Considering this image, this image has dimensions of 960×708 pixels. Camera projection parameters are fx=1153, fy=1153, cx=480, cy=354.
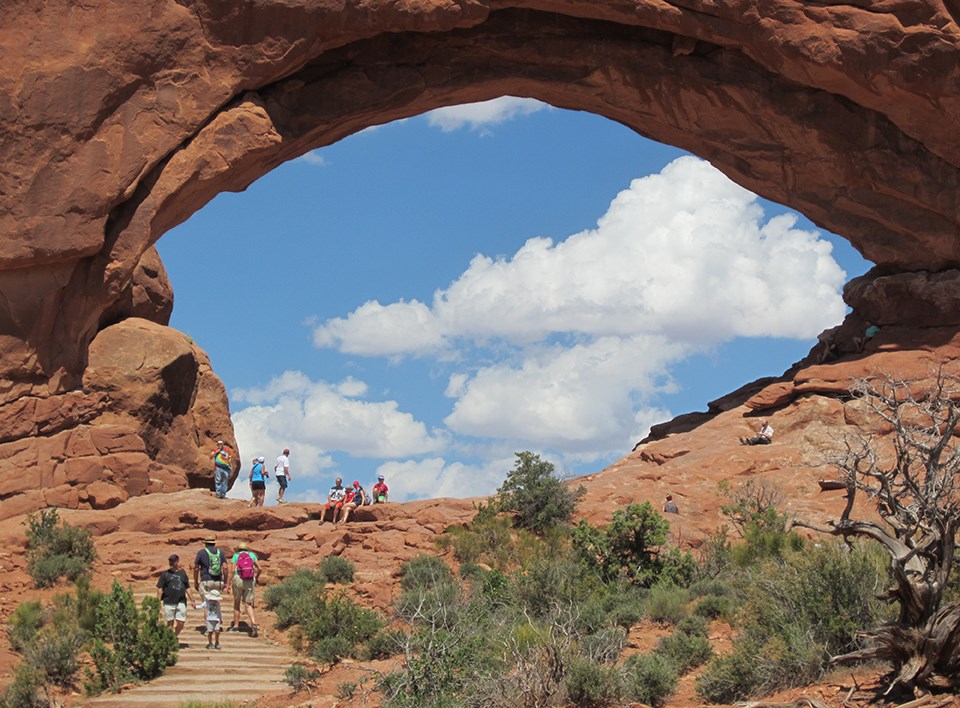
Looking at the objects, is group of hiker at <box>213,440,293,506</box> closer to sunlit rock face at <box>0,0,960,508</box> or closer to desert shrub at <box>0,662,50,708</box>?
sunlit rock face at <box>0,0,960,508</box>

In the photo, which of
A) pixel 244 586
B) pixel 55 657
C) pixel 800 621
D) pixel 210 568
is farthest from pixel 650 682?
pixel 55 657

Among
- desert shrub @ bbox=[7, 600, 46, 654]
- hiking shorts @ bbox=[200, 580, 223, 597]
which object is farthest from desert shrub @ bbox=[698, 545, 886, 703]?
desert shrub @ bbox=[7, 600, 46, 654]

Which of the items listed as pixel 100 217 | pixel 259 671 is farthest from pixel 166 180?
pixel 259 671

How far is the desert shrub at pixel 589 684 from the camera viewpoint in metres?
10.1

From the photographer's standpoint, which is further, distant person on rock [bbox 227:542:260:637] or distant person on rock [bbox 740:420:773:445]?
distant person on rock [bbox 740:420:773:445]

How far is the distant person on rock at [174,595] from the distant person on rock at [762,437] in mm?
12100

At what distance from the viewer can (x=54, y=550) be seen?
658 inches

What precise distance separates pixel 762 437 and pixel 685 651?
1068cm

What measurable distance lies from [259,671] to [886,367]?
1407 centimetres

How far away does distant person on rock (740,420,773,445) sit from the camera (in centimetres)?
2208

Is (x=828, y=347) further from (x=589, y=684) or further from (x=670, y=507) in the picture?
(x=589, y=684)

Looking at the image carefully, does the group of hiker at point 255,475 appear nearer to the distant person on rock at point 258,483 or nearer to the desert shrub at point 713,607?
the distant person on rock at point 258,483

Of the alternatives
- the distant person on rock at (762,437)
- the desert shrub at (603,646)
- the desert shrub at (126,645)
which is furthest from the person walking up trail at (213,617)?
the distant person on rock at (762,437)

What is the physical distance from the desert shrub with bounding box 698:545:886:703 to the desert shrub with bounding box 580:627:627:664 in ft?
2.92
